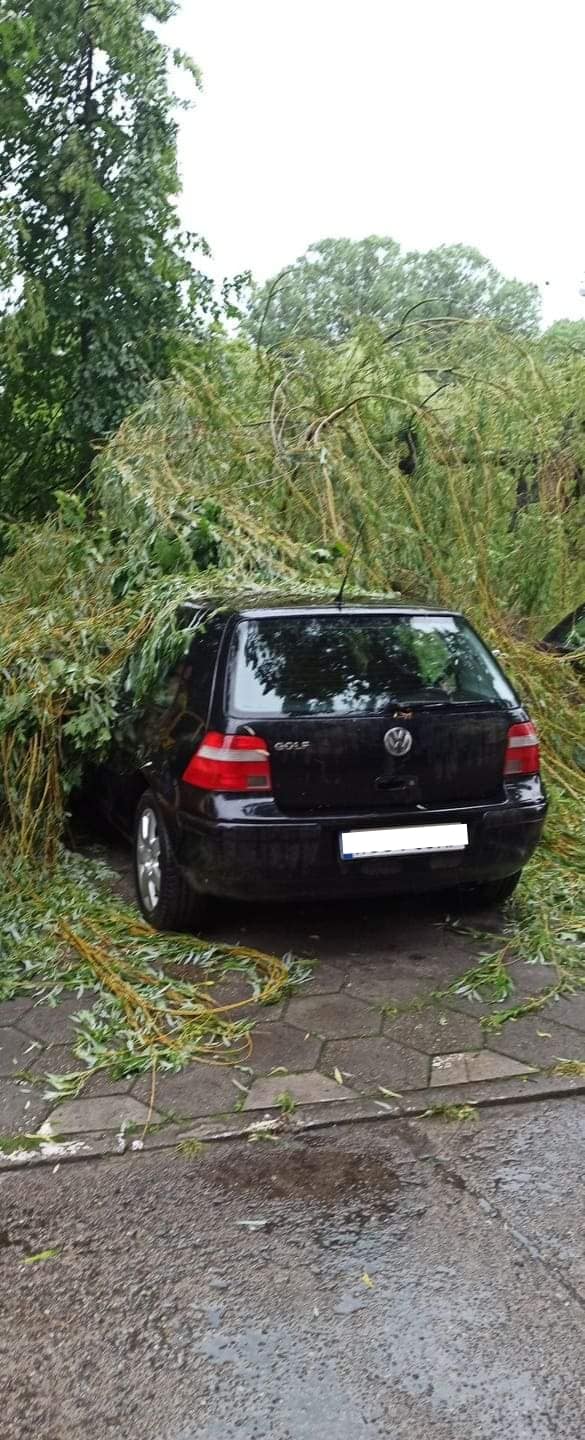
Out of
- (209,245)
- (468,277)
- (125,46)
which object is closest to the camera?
(125,46)

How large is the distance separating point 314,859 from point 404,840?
0.36 m

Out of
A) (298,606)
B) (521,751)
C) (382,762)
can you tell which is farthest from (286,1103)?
(298,606)

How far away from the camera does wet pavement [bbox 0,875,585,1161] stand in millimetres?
3457

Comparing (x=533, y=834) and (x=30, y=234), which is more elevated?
Answer: (x=30, y=234)

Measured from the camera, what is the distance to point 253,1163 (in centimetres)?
312

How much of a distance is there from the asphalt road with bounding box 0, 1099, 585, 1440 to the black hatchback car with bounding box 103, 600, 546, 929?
121cm

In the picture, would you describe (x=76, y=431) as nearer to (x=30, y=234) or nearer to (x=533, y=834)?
(x=30, y=234)

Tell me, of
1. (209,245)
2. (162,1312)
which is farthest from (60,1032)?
(209,245)

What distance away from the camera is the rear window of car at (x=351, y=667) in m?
4.37

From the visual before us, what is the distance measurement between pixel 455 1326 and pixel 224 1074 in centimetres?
138

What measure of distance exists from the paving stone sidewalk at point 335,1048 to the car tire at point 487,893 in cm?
36

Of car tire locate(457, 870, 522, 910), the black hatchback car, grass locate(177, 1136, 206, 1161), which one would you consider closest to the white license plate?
the black hatchback car

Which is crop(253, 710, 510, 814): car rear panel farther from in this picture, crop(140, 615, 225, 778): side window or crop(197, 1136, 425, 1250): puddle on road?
crop(197, 1136, 425, 1250): puddle on road

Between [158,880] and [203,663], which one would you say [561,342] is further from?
[158,880]
